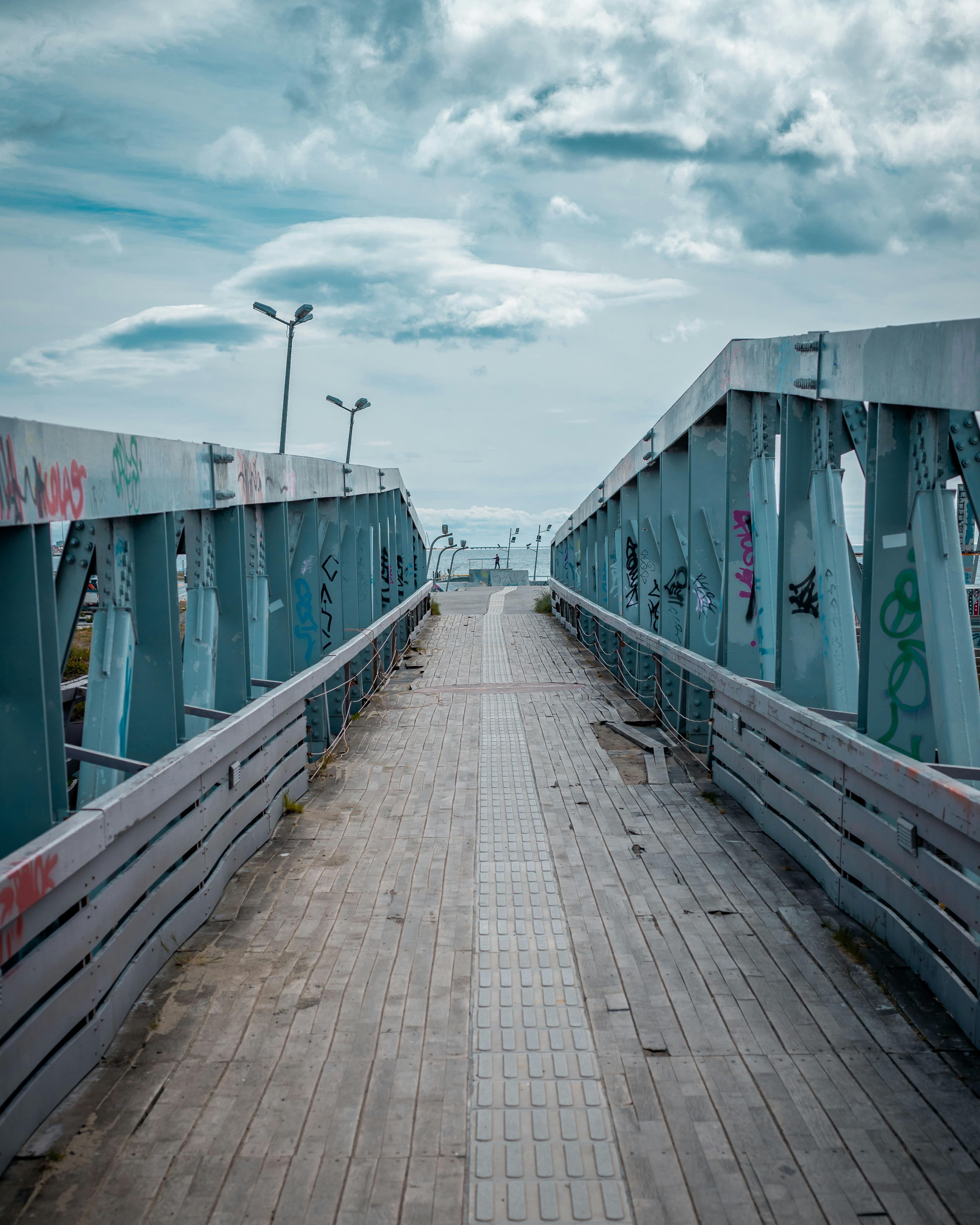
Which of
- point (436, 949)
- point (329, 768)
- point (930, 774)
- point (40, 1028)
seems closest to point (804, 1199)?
point (930, 774)

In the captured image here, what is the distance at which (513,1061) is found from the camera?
3686mm

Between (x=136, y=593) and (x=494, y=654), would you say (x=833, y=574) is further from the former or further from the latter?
(x=494, y=654)

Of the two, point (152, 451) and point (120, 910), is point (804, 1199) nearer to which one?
point (120, 910)

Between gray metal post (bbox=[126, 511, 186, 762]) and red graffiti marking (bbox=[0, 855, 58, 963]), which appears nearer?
red graffiti marking (bbox=[0, 855, 58, 963])

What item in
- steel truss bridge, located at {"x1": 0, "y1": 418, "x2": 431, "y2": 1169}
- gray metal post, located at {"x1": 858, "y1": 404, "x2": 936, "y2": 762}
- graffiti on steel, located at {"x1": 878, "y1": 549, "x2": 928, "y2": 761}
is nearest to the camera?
steel truss bridge, located at {"x1": 0, "y1": 418, "x2": 431, "y2": 1169}

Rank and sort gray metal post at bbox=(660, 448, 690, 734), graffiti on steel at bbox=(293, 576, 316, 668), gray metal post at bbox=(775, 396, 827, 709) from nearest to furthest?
gray metal post at bbox=(775, 396, 827, 709), graffiti on steel at bbox=(293, 576, 316, 668), gray metal post at bbox=(660, 448, 690, 734)

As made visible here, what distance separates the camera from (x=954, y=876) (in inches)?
151

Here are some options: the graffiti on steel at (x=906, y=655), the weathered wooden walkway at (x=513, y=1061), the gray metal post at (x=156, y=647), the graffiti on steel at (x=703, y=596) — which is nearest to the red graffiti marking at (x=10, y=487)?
the gray metal post at (x=156, y=647)

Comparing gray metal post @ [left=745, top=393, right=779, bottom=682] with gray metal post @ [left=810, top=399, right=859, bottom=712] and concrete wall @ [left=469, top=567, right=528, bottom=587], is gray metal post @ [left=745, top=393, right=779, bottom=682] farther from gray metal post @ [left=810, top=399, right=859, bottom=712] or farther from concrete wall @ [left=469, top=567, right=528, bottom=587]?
concrete wall @ [left=469, top=567, right=528, bottom=587]

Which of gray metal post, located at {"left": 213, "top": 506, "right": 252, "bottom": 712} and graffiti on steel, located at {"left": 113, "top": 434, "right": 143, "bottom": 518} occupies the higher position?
graffiti on steel, located at {"left": 113, "top": 434, "right": 143, "bottom": 518}

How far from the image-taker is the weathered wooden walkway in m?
2.97

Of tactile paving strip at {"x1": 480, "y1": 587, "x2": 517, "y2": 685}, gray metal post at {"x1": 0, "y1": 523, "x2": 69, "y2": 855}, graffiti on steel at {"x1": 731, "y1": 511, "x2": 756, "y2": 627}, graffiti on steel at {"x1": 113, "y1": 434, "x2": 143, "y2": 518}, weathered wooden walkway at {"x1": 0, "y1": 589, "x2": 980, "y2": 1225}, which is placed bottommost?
weathered wooden walkway at {"x1": 0, "y1": 589, "x2": 980, "y2": 1225}

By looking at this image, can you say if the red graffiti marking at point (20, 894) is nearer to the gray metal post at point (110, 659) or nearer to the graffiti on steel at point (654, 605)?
the gray metal post at point (110, 659)

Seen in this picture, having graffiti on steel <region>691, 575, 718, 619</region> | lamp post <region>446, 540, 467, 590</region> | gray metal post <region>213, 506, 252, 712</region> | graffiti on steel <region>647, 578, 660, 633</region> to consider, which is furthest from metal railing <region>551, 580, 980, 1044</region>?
lamp post <region>446, 540, 467, 590</region>
